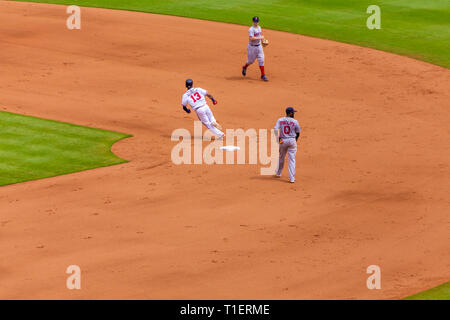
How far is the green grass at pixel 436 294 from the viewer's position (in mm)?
15393

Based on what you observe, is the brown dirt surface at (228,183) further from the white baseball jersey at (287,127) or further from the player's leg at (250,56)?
the white baseball jersey at (287,127)

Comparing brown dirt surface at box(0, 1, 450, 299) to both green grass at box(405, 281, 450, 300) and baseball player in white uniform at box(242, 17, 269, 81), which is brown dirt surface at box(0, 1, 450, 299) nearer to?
green grass at box(405, 281, 450, 300)

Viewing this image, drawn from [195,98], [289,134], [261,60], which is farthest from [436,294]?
[261,60]

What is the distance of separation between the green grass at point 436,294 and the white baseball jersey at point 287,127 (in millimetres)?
7236

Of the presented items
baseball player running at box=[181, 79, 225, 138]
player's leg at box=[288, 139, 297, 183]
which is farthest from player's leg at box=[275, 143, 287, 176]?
baseball player running at box=[181, 79, 225, 138]

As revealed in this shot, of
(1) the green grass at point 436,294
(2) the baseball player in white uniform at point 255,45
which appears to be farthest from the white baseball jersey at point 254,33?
(1) the green grass at point 436,294

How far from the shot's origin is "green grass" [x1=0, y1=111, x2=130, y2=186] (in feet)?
76.0

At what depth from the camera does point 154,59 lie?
114ft

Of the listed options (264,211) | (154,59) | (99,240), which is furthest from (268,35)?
(99,240)

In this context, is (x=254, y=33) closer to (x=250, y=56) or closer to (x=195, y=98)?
(x=250, y=56)

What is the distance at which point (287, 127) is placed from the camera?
22094 millimetres

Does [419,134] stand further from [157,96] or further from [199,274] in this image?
[199,274]

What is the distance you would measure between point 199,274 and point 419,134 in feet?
40.2

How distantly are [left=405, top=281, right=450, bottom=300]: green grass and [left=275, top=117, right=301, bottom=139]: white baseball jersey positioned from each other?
724 cm
